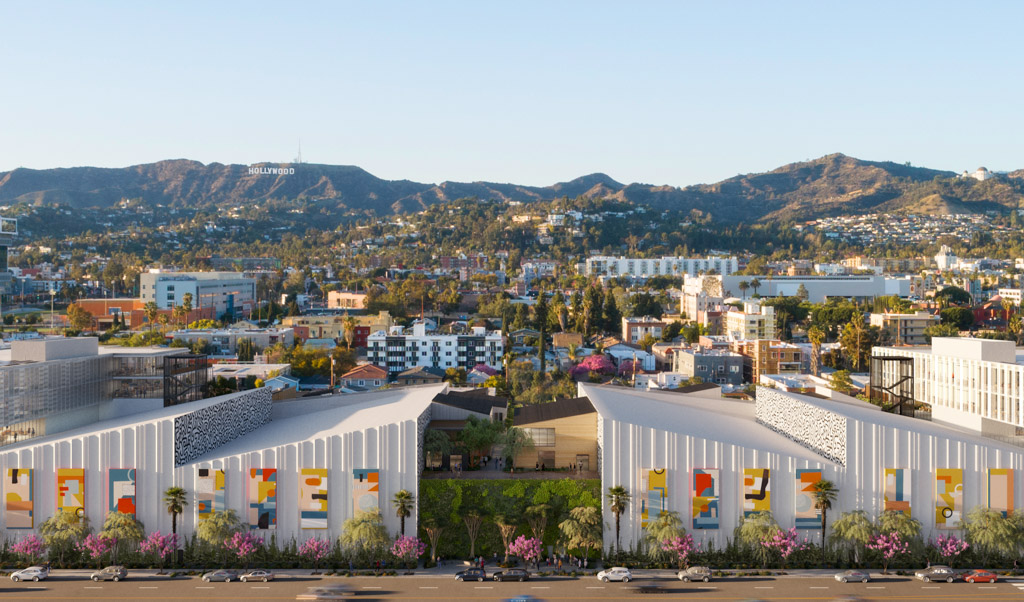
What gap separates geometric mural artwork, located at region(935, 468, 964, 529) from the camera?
2486 cm

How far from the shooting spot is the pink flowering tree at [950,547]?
24312 mm

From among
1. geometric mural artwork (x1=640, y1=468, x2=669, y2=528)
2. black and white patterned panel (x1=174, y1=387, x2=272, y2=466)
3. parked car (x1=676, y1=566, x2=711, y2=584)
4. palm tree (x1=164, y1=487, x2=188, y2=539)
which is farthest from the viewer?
black and white patterned panel (x1=174, y1=387, x2=272, y2=466)

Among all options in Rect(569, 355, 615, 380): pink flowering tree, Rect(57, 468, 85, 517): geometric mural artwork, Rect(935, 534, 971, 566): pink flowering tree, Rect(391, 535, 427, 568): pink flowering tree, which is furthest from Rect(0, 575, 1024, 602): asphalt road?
Rect(569, 355, 615, 380): pink flowering tree

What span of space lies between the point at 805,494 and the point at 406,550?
35.9 ft

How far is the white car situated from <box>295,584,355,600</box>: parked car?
6.34m

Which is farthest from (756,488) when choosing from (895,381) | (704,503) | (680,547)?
(895,381)

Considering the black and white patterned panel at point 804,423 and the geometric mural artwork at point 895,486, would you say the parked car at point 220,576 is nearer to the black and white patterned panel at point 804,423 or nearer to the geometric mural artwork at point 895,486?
the black and white patterned panel at point 804,423

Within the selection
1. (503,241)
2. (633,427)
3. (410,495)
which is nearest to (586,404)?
(633,427)

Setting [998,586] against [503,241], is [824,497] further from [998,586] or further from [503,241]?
[503,241]

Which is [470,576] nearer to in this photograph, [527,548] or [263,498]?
[527,548]

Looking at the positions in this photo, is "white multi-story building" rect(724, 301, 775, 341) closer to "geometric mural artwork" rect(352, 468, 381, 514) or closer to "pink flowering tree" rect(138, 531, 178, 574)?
"geometric mural artwork" rect(352, 468, 381, 514)

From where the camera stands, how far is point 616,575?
2338 centimetres

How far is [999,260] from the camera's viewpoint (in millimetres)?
187875

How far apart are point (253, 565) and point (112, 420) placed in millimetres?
9237
